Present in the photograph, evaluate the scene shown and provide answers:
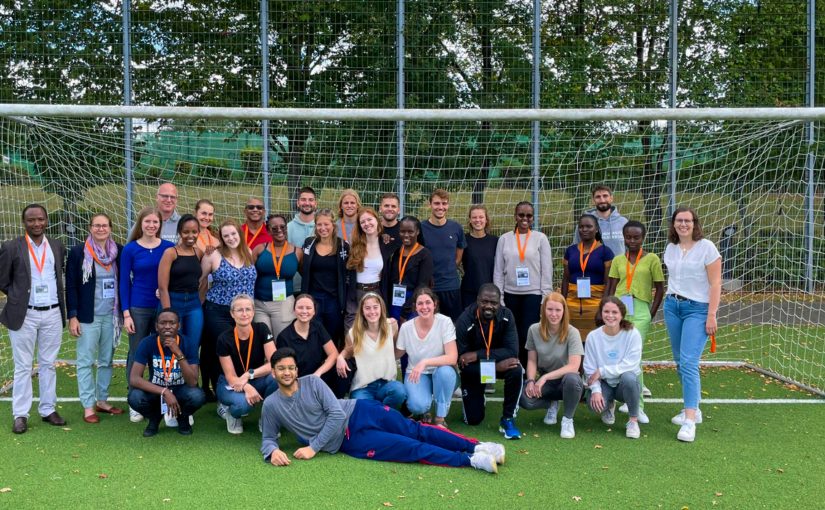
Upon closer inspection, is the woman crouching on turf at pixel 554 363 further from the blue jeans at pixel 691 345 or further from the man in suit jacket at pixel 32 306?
the man in suit jacket at pixel 32 306

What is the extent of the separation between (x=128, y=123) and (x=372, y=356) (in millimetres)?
5264

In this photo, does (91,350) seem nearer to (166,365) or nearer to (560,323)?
Result: (166,365)

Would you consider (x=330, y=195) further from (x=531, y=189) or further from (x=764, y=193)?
(x=764, y=193)

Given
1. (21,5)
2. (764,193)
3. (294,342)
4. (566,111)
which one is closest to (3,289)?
(294,342)

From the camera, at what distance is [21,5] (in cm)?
1033

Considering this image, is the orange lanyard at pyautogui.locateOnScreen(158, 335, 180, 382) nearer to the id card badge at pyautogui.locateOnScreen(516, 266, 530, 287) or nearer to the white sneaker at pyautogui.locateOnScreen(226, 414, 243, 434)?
the white sneaker at pyautogui.locateOnScreen(226, 414, 243, 434)

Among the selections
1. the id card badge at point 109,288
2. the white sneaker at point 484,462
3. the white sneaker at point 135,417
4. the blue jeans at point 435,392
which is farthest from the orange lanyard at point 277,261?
the white sneaker at point 484,462

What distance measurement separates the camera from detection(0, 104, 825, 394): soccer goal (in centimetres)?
805

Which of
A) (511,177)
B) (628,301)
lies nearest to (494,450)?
(628,301)

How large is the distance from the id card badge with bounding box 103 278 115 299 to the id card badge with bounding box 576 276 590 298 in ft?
12.2

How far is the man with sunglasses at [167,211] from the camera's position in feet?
20.4

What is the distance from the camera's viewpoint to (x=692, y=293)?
5.48 m

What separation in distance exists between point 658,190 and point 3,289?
22.3ft

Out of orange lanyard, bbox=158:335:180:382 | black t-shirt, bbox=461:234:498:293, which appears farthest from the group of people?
black t-shirt, bbox=461:234:498:293
